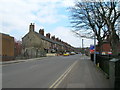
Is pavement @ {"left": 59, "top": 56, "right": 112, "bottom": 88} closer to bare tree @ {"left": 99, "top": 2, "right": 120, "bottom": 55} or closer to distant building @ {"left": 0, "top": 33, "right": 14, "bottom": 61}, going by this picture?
bare tree @ {"left": 99, "top": 2, "right": 120, "bottom": 55}

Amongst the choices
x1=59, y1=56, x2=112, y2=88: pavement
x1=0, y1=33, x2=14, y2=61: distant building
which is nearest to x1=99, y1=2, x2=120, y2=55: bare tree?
x1=59, y1=56, x2=112, y2=88: pavement

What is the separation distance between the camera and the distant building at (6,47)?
3347cm

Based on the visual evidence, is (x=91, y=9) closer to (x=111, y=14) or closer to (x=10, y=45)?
(x=111, y=14)

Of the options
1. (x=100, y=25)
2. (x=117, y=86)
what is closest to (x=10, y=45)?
(x=100, y=25)

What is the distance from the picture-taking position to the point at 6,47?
116ft

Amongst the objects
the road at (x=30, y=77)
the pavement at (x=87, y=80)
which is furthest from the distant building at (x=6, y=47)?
the pavement at (x=87, y=80)

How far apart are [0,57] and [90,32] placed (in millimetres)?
16490

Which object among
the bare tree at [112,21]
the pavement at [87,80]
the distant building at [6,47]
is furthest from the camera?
the distant building at [6,47]

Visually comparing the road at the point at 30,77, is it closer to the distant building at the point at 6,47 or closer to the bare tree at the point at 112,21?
the bare tree at the point at 112,21

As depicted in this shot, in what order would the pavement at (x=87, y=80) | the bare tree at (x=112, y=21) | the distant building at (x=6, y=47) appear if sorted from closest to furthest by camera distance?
the pavement at (x=87, y=80)
the bare tree at (x=112, y=21)
the distant building at (x=6, y=47)

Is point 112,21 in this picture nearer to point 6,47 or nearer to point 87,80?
point 87,80

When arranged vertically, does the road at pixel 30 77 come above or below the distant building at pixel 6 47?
below

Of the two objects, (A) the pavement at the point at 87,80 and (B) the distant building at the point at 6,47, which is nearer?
(A) the pavement at the point at 87,80

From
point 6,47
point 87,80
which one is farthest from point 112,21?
point 6,47
